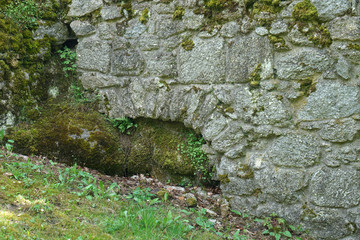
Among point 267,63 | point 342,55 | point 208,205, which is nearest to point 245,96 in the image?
point 267,63

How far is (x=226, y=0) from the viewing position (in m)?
3.25

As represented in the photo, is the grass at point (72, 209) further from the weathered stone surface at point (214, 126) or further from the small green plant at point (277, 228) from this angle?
the weathered stone surface at point (214, 126)

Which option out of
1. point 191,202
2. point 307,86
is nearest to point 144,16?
point 307,86

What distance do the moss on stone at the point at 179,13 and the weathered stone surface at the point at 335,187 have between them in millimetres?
2020

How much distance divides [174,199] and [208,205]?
35 centimetres

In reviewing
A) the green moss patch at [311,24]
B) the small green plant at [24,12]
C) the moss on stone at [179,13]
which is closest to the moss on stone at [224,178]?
the green moss patch at [311,24]

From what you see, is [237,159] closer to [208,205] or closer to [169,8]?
[208,205]

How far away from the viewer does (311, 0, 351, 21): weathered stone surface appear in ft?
8.75

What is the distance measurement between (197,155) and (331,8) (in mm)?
1875

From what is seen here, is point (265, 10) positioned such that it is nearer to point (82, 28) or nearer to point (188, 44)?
point (188, 44)

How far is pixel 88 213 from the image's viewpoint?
262 cm

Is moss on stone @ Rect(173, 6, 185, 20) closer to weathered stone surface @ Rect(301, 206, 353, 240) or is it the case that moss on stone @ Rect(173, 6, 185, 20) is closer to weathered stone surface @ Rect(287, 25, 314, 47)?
weathered stone surface @ Rect(287, 25, 314, 47)

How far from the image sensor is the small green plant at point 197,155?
359 centimetres

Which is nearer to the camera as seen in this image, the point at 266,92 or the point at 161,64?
the point at 266,92
